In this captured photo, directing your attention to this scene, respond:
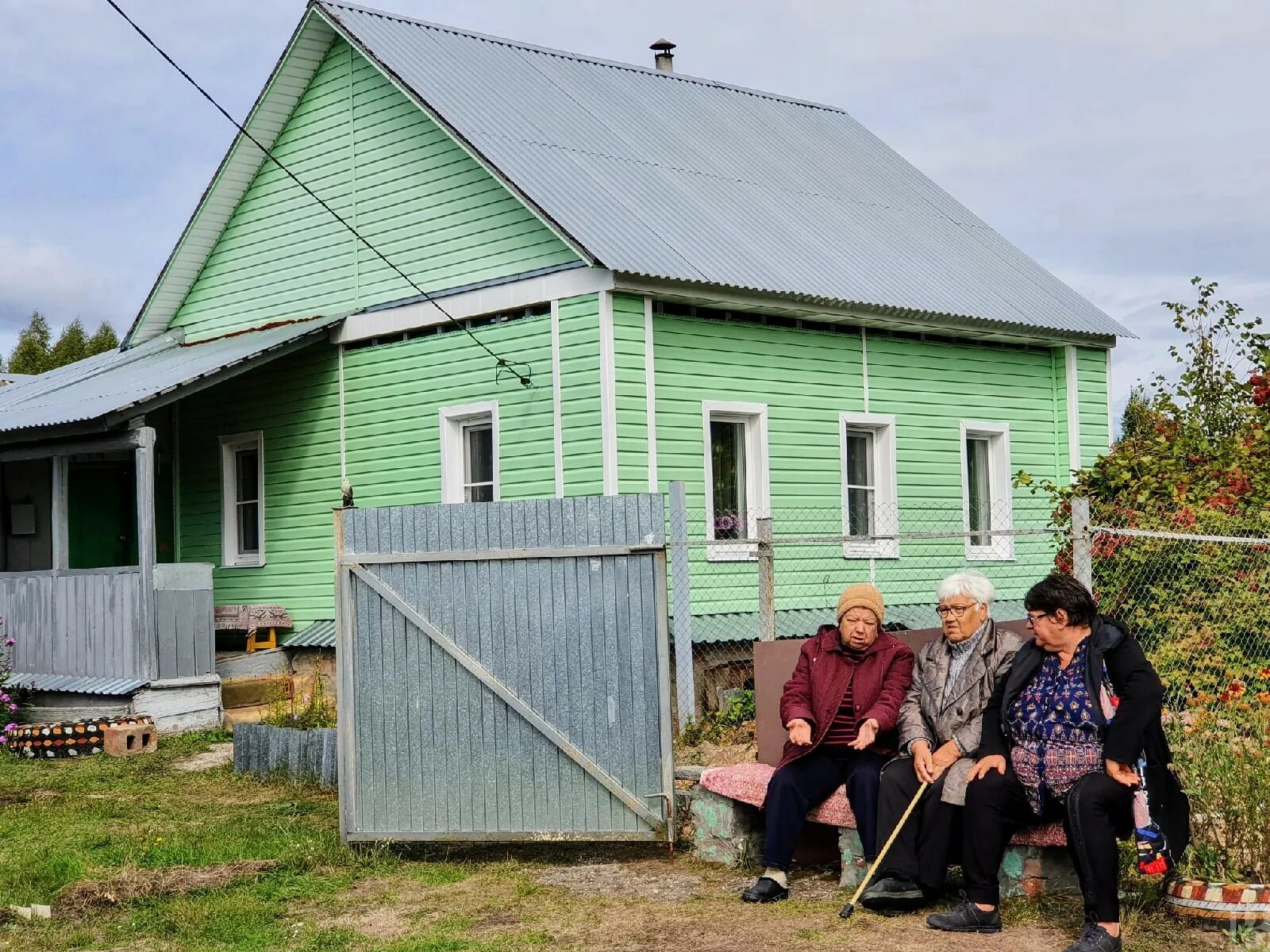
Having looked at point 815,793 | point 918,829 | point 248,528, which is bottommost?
point 918,829

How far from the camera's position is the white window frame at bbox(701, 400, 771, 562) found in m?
13.8

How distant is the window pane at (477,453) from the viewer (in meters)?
14.4

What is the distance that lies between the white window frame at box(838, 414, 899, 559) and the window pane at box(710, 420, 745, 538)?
1158mm

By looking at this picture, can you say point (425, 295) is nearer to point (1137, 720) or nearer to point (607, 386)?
point (607, 386)

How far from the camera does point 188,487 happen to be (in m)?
17.4

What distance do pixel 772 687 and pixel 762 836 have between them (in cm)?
73

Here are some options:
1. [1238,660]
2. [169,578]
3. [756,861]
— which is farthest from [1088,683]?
[169,578]

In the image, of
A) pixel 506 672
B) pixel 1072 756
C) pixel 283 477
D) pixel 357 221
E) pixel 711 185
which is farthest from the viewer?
pixel 283 477

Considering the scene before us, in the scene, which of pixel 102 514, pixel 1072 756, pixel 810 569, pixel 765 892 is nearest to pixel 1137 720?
pixel 1072 756

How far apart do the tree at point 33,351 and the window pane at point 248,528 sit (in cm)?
2918

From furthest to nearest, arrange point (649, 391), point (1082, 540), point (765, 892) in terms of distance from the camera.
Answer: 1. point (649, 391)
2. point (1082, 540)
3. point (765, 892)

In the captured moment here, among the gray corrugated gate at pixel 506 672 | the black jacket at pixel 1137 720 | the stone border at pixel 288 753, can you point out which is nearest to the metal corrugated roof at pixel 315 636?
the stone border at pixel 288 753

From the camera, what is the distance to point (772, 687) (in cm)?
801

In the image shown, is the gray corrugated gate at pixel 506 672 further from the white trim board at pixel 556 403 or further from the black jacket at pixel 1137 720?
the white trim board at pixel 556 403
